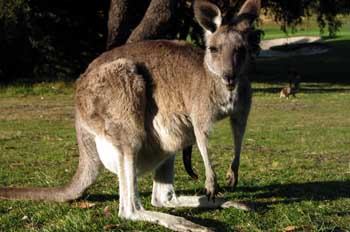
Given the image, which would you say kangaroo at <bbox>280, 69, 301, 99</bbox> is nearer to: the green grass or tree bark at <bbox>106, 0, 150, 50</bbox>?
the green grass

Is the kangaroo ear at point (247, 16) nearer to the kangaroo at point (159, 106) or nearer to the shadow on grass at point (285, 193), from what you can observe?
the kangaroo at point (159, 106)

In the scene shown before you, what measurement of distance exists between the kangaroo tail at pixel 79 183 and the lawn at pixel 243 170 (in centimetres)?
7

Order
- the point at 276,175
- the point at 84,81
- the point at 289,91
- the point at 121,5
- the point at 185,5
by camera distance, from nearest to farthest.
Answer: the point at 84,81 < the point at 276,175 < the point at 121,5 < the point at 289,91 < the point at 185,5

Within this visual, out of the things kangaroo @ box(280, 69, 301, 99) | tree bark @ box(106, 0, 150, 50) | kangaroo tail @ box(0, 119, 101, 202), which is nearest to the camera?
kangaroo tail @ box(0, 119, 101, 202)

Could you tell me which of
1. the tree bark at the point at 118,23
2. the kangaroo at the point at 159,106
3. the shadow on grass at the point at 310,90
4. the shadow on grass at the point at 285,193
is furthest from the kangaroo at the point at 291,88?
the kangaroo at the point at 159,106

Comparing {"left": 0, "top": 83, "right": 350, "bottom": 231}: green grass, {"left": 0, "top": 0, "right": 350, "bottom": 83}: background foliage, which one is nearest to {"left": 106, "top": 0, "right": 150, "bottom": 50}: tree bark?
{"left": 0, "top": 83, "right": 350, "bottom": 231}: green grass

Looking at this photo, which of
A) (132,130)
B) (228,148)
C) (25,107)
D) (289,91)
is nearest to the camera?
(132,130)

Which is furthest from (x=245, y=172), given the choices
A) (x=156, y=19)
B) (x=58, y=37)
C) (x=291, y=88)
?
(x=58, y=37)

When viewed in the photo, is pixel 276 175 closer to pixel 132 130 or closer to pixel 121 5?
pixel 132 130

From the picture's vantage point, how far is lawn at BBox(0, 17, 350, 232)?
427cm

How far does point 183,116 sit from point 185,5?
16240 millimetres

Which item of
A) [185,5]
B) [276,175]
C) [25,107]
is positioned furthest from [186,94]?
[185,5]

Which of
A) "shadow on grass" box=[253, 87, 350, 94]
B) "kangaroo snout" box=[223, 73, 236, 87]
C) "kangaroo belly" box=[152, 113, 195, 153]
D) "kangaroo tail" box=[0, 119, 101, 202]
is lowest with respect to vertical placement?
"shadow on grass" box=[253, 87, 350, 94]

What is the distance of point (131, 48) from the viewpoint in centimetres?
467
